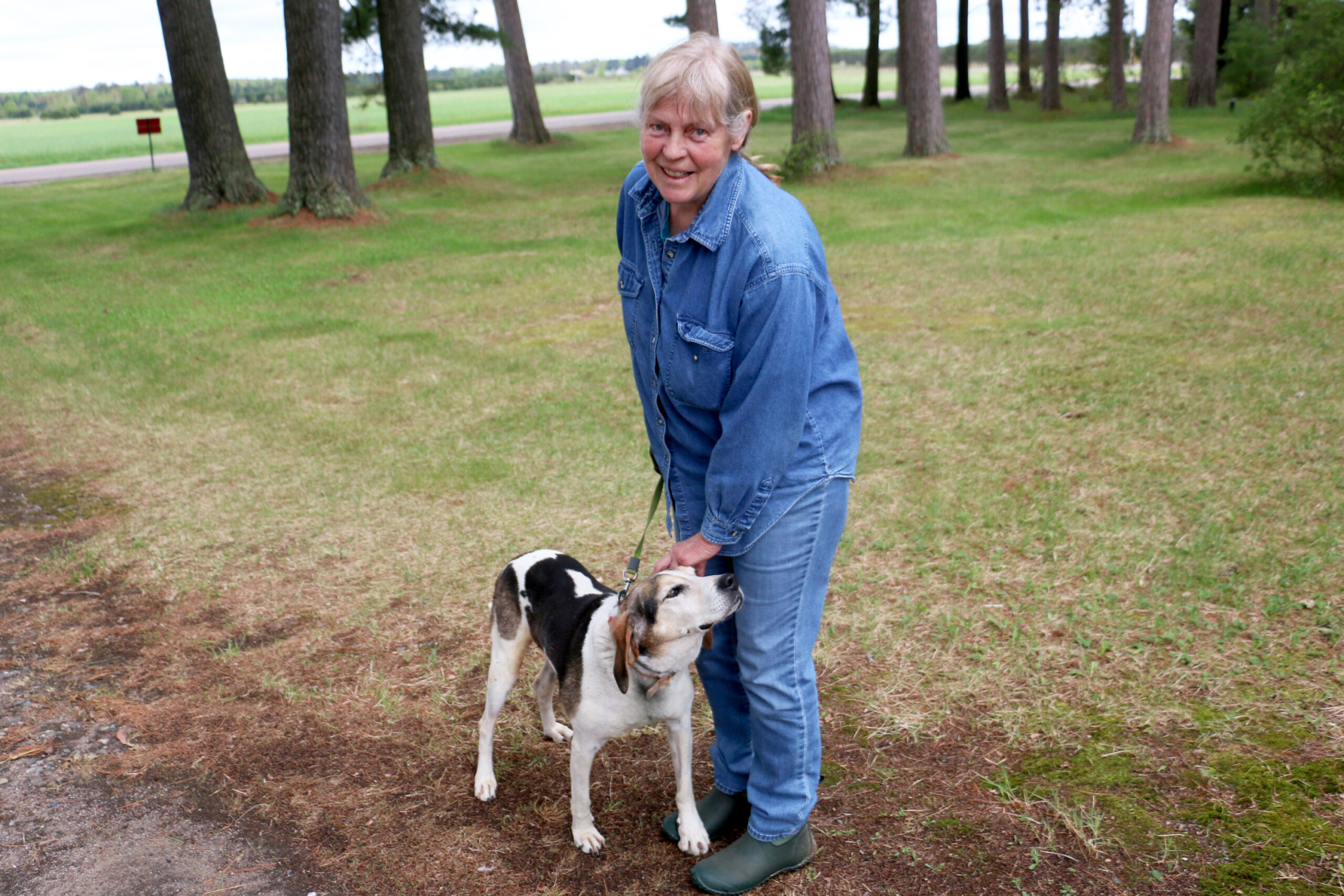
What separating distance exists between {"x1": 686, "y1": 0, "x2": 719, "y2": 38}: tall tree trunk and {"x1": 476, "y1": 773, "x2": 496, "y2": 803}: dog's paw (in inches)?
671

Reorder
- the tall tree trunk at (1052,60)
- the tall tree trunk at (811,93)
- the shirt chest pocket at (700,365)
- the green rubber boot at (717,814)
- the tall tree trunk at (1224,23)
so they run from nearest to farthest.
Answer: the shirt chest pocket at (700,365), the green rubber boot at (717,814), the tall tree trunk at (811,93), the tall tree trunk at (1052,60), the tall tree trunk at (1224,23)

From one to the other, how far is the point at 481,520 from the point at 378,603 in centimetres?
92

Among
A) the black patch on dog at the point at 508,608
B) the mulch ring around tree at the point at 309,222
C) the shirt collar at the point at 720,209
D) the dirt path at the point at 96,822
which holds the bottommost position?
the dirt path at the point at 96,822

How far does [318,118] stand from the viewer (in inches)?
597

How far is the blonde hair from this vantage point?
237 cm

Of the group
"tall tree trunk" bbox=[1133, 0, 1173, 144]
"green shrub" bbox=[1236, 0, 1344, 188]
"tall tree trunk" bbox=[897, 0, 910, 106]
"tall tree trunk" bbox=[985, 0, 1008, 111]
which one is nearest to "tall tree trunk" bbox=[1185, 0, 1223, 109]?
"tall tree trunk" bbox=[985, 0, 1008, 111]

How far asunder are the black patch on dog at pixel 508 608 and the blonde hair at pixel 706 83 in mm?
1673

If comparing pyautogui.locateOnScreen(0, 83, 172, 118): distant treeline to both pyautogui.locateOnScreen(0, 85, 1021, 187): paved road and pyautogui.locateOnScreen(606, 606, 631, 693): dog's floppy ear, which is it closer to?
pyautogui.locateOnScreen(0, 85, 1021, 187): paved road

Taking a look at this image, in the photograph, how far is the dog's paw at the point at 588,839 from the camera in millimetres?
3230

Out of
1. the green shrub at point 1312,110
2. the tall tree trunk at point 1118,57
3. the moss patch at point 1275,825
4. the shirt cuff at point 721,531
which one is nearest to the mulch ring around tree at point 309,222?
the green shrub at point 1312,110

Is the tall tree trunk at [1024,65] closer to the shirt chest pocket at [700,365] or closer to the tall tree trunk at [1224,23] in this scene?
the tall tree trunk at [1224,23]

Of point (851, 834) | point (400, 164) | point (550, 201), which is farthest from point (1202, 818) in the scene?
point (400, 164)

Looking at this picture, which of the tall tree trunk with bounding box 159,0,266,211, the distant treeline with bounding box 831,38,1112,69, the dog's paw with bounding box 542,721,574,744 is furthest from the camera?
the distant treeline with bounding box 831,38,1112,69

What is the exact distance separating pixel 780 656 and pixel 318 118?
48.1 feet
